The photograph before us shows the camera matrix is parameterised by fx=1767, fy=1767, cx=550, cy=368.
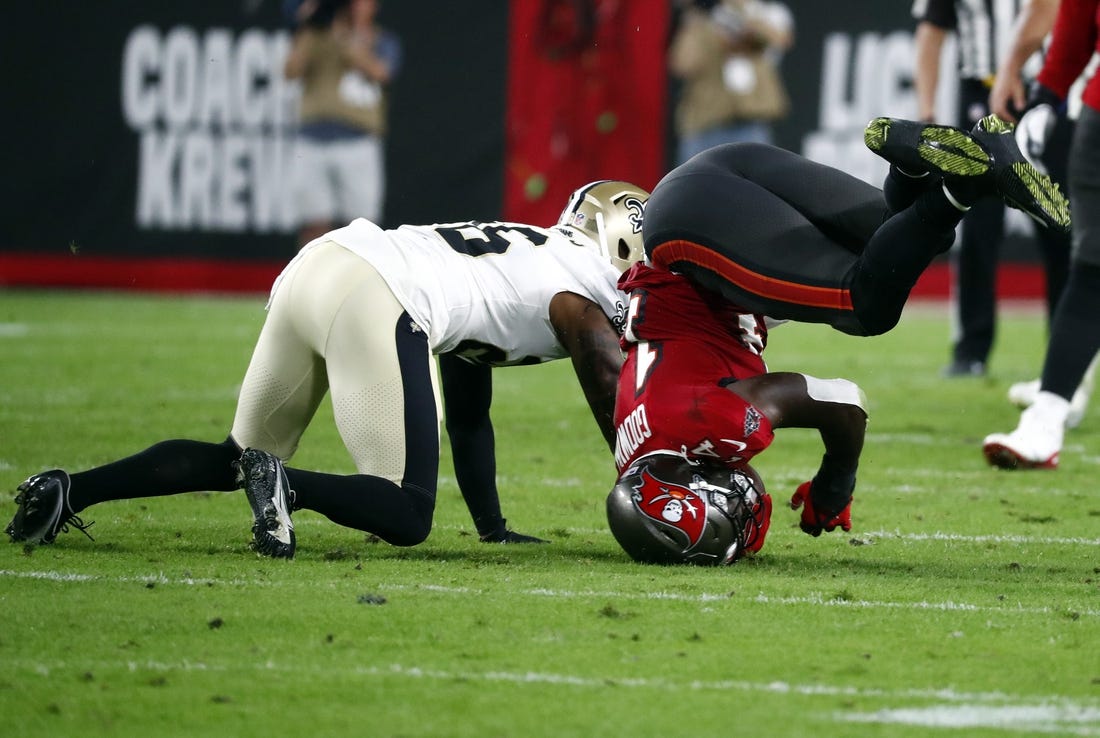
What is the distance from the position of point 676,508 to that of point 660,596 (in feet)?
1.37

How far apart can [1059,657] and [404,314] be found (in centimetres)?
176

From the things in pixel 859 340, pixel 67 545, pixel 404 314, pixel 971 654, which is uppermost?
pixel 404 314

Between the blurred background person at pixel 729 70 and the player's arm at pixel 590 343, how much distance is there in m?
9.03

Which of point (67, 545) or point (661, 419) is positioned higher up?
point (661, 419)

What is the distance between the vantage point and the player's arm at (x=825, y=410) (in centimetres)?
411

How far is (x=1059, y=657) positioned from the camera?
3180 mm

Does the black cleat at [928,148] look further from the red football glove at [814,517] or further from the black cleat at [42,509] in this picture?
the black cleat at [42,509]

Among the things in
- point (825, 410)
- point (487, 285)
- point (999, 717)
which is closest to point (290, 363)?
point (487, 285)

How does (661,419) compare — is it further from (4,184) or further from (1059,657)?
(4,184)

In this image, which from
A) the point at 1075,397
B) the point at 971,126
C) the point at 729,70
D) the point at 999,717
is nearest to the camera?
the point at 999,717

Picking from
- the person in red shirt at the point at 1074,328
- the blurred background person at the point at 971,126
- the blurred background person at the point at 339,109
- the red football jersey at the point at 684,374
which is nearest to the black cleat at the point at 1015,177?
the red football jersey at the point at 684,374

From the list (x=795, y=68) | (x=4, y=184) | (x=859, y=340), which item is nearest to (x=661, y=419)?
(x=859, y=340)

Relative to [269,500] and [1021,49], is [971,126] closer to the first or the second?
[1021,49]

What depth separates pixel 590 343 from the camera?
429 cm
